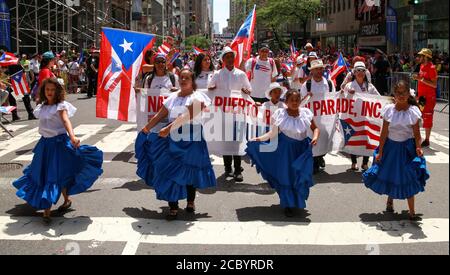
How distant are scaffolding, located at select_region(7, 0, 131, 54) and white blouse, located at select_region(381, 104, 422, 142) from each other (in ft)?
71.2

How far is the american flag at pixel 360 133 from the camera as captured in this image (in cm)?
865

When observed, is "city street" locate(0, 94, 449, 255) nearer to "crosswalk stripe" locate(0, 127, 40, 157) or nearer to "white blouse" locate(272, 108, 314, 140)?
"white blouse" locate(272, 108, 314, 140)

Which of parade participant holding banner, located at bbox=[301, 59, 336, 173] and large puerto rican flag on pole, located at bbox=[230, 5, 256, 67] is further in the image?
large puerto rican flag on pole, located at bbox=[230, 5, 256, 67]

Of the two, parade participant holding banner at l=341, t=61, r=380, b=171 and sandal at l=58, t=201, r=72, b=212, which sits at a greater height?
parade participant holding banner at l=341, t=61, r=380, b=171

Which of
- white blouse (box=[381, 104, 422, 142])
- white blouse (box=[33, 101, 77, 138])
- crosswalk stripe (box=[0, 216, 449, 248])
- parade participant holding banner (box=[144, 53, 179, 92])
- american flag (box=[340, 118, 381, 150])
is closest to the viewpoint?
crosswalk stripe (box=[0, 216, 449, 248])

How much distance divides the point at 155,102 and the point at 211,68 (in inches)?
55.1

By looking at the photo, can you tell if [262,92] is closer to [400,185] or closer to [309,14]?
[400,185]

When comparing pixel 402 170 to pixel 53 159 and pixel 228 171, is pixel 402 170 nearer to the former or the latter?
pixel 228 171

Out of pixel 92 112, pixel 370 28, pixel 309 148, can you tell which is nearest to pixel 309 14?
pixel 370 28

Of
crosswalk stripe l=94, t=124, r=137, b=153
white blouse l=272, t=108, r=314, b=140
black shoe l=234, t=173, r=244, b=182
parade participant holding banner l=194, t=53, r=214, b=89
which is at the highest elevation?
parade participant holding banner l=194, t=53, r=214, b=89

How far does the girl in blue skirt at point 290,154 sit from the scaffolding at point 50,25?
68.2 ft

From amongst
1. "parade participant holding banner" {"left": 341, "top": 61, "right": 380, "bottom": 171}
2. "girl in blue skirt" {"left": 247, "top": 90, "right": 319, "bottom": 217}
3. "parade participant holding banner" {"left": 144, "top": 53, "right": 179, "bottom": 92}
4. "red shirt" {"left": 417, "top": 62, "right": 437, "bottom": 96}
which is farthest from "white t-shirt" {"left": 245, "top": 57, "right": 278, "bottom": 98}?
"girl in blue skirt" {"left": 247, "top": 90, "right": 319, "bottom": 217}

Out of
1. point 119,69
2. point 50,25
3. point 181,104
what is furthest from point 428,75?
point 50,25

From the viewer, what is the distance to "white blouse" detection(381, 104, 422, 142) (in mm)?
5730
